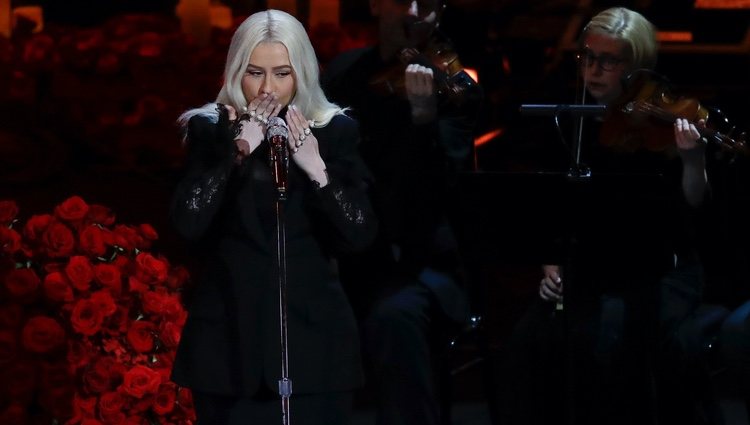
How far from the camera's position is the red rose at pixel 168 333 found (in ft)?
13.1

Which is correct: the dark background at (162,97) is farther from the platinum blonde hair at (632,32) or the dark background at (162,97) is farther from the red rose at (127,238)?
the red rose at (127,238)

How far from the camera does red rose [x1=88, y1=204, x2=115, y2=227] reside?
4.09 m

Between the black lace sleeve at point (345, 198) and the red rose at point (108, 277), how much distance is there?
90 centimetres

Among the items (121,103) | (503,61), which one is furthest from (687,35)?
(121,103)

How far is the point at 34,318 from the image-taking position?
155 inches

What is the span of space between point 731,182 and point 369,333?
1.18 metres

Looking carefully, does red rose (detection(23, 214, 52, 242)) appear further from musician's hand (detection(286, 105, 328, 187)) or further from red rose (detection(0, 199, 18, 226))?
musician's hand (detection(286, 105, 328, 187))

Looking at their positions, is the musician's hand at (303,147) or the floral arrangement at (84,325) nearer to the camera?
the musician's hand at (303,147)

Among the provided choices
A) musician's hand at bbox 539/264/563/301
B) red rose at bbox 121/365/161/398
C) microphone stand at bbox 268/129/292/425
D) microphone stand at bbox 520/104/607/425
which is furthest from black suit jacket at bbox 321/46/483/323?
microphone stand at bbox 268/129/292/425

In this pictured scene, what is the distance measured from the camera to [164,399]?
3.93 m

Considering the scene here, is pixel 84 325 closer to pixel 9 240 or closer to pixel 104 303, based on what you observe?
pixel 104 303

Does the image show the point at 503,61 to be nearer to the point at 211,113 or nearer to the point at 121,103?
the point at 121,103

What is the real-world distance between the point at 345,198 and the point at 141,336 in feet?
3.21

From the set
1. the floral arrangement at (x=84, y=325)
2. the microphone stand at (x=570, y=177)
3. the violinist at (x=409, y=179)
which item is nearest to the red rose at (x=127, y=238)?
the floral arrangement at (x=84, y=325)
